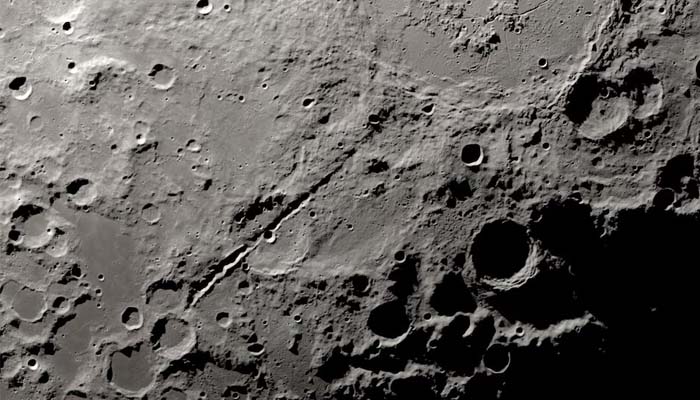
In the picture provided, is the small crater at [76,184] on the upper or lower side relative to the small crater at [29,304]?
upper

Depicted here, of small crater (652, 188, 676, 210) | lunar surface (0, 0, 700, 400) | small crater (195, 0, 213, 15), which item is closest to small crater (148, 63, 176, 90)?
lunar surface (0, 0, 700, 400)

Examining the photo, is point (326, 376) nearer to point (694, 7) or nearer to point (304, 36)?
point (304, 36)

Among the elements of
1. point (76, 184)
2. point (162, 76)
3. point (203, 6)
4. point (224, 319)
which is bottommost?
point (224, 319)

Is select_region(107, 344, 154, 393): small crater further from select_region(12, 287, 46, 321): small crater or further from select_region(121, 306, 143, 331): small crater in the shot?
select_region(12, 287, 46, 321): small crater

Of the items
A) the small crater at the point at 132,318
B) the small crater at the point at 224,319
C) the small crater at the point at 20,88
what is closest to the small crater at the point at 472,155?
the small crater at the point at 224,319

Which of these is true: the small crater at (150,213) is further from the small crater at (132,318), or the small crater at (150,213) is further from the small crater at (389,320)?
the small crater at (389,320)

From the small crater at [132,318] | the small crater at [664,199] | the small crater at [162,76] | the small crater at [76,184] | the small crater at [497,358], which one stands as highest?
the small crater at [664,199]

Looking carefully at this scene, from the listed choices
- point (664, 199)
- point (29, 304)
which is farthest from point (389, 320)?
point (29, 304)

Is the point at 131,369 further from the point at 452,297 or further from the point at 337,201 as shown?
the point at 452,297
